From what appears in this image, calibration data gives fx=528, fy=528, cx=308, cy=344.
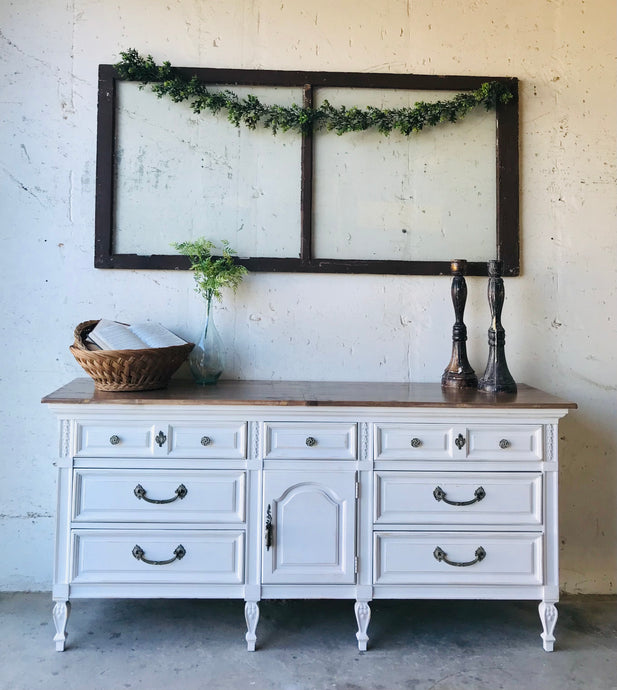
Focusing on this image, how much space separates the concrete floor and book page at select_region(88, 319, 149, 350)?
1113mm

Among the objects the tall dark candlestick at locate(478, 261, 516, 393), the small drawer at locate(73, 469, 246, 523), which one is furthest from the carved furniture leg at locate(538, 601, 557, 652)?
the small drawer at locate(73, 469, 246, 523)

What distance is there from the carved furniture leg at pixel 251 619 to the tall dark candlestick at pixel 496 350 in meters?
1.22

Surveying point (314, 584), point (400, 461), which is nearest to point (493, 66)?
point (400, 461)

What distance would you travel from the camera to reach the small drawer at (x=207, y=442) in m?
1.91

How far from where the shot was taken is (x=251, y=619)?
1899 millimetres

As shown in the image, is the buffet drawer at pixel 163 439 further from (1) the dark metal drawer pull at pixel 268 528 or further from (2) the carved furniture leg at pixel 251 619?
(2) the carved furniture leg at pixel 251 619

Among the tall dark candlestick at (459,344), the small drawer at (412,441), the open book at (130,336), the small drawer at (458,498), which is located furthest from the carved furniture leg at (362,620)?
the open book at (130,336)

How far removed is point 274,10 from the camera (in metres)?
2.43

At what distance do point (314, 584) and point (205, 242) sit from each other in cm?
148

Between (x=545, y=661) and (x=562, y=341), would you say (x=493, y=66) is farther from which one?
(x=545, y=661)

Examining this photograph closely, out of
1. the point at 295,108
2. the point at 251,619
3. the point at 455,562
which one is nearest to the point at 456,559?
the point at 455,562

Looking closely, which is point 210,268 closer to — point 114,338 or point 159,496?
point 114,338

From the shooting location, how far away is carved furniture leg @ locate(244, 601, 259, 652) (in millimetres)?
1894

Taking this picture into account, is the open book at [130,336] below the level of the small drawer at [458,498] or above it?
above
